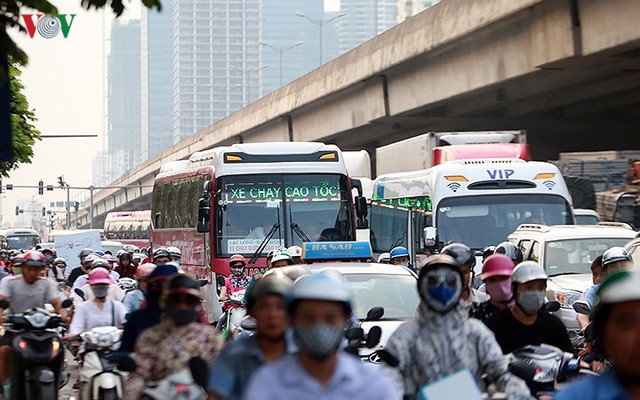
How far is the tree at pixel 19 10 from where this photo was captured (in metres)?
8.93

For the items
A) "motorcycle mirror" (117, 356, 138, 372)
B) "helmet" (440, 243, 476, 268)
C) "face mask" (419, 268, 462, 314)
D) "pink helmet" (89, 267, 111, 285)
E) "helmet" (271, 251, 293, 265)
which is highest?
"helmet" (271, 251, 293, 265)

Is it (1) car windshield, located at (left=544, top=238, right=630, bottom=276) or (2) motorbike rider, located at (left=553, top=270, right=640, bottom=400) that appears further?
(1) car windshield, located at (left=544, top=238, right=630, bottom=276)

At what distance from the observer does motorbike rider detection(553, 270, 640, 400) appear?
3.79 metres

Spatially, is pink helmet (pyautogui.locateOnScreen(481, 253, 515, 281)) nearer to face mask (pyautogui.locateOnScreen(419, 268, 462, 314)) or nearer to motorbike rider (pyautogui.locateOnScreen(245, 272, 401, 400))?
face mask (pyautogui.locateOnScreen(419, 268, 462, 314))

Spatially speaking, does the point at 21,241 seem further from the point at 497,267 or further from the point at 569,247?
the point at 497,267

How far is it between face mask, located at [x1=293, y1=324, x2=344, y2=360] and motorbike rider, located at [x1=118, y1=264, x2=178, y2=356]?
407cm

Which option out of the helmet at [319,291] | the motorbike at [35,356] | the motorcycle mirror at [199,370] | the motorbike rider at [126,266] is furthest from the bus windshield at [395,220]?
the helmet at [319,291]

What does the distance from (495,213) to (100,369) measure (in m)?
12.7

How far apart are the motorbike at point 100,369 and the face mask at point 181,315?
250cm

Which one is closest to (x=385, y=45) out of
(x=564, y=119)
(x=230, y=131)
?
(x=564, y=119)

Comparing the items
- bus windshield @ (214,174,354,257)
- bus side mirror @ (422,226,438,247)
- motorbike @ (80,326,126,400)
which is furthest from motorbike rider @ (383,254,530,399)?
bus windshield @ (214,174,354,257)

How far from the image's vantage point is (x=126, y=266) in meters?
25.5

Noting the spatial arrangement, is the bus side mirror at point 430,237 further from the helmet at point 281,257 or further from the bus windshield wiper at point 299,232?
the helmet at point 281,257

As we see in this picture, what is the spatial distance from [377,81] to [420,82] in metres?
3.96
